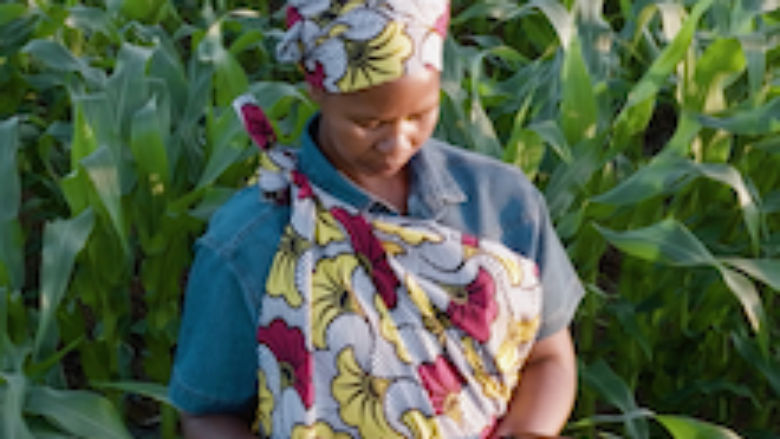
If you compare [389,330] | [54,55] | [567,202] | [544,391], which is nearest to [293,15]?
[389,330]

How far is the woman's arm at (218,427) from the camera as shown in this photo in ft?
3.89

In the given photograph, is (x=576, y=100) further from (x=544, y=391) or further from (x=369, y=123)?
(x=369, y=123)

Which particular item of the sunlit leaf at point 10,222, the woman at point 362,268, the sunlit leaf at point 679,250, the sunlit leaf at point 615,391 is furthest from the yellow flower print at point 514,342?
the sunlit leaf at point 10,222

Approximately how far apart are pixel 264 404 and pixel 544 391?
330 millimetres

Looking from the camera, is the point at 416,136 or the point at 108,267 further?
the point at 108,267

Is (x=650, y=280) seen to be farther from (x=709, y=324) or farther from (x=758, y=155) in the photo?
(x=758, y=155)

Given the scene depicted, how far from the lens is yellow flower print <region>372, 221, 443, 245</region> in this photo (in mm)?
1112

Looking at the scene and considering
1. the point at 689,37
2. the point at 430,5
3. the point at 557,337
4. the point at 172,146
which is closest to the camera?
the point at 430,5

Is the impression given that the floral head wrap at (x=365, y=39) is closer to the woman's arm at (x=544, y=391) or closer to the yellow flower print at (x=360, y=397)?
the yellow flower print at (x=360, y=397)

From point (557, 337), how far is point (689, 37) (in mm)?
653

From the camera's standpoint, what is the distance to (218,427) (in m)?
1.19

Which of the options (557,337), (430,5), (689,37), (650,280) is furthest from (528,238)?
(650,280)

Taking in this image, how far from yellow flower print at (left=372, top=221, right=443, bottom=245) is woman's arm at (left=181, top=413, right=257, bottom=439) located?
0.89 feet

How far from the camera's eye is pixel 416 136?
1057mm
